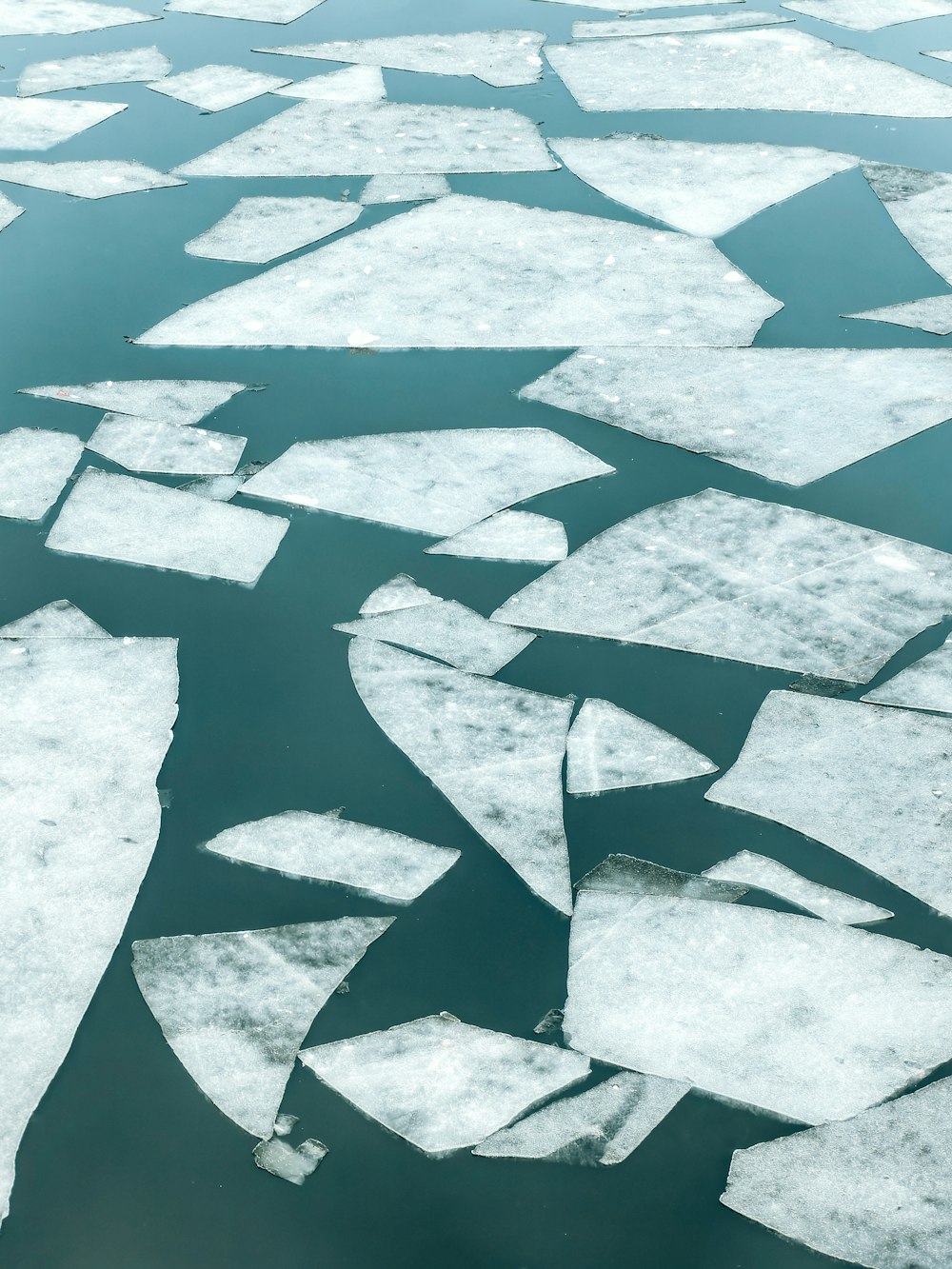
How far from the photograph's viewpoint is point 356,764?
65.3 inches

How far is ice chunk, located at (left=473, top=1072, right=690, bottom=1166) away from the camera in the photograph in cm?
122

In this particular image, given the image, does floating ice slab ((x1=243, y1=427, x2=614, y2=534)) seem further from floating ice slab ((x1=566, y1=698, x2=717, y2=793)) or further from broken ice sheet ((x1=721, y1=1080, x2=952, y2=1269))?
broken ice sheet ((x1=721, y1=1080, x2=952, y2=1269))

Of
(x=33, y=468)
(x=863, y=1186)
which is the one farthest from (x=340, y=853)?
(x=33, y=468)

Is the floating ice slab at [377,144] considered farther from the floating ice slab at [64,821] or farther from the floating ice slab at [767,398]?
the floating ice slab at [64,821]

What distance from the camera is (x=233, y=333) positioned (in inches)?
103

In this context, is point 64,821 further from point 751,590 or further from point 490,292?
point 490,292

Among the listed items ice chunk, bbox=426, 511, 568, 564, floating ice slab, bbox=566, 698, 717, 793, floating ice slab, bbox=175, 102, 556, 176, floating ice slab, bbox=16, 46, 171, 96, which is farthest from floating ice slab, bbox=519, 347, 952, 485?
floating ice slab, bbox=16, 46, 171, 96

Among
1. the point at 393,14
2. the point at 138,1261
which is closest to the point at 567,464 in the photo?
the point at 138,1261

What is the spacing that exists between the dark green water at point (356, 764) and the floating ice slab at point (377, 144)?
0.10 meters

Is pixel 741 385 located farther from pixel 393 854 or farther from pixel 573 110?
pixel 573 110

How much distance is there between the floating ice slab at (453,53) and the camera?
13.3 ft

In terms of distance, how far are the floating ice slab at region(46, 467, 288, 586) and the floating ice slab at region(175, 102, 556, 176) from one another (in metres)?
1.61

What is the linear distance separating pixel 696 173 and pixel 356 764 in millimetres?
2424

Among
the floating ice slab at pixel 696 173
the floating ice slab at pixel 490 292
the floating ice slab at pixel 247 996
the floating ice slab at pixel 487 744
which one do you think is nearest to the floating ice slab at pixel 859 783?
the floating ice slab at pixel 487 744
